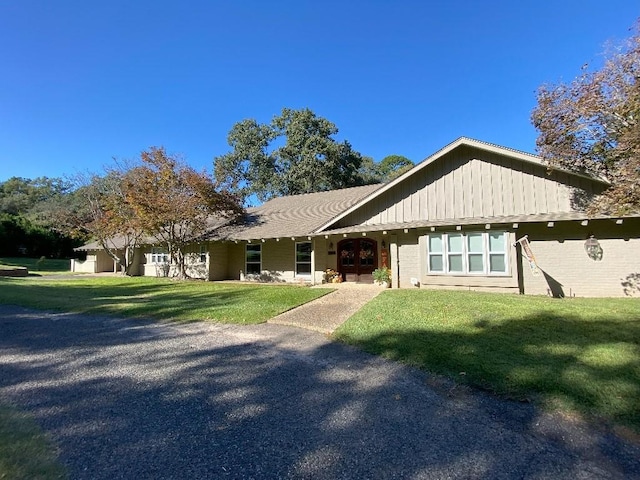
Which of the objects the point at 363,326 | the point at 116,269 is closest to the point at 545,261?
the point at 363,326

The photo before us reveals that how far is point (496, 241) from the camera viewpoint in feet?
39.5

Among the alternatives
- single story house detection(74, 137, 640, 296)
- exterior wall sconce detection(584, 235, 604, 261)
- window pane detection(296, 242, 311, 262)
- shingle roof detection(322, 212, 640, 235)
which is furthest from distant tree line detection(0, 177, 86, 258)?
exterior wall sconce detection(584, 235, 604, 261)

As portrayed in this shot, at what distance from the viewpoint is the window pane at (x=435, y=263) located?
42.5 feet

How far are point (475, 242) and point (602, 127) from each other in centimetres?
466

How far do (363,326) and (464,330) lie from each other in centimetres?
197

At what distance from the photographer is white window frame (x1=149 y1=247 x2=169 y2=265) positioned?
76.5ft

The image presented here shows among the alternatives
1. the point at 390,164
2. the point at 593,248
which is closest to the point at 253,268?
the point at 593,248

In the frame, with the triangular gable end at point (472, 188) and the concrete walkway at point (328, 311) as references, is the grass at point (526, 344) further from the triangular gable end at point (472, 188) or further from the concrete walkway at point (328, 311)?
the triangular gable end at point (472, 188)

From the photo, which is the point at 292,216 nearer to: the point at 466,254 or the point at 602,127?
the point at 466,254

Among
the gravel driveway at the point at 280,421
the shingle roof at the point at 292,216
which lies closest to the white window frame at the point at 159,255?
the shingle roof at the point at 292,216

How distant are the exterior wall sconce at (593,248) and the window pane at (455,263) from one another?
3.60 m

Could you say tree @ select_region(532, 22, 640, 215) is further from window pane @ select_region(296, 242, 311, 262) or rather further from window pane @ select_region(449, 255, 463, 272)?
window pane @ select_region(296, 242, 311, 262)

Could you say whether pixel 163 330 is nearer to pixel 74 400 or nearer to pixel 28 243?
pixel 74 400

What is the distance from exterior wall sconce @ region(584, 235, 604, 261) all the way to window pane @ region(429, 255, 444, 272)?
4247mm
